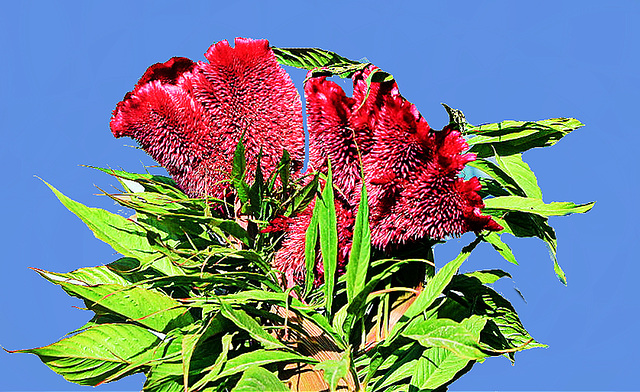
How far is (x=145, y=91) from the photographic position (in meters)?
0.97

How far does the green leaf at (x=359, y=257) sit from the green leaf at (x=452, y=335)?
81 millimetres

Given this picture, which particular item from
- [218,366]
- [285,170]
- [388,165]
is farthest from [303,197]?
[218,366]

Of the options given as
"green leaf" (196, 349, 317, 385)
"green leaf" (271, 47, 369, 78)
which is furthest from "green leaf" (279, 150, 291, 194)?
"green leaf" (196, 349, 317, 385)

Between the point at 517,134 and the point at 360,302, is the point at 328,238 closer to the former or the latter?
the point at 360,302

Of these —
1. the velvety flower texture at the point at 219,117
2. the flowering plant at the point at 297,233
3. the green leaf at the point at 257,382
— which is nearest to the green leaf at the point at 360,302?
the flowering plant at the point at 297,233

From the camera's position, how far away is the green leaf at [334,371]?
757 millimetres

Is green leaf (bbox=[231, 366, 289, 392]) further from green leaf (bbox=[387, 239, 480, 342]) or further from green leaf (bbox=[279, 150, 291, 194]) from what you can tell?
green leaf (bbox=[279, 150, 291, 194])

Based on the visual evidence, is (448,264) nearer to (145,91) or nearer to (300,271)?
(300,271)

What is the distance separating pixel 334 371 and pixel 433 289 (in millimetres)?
166

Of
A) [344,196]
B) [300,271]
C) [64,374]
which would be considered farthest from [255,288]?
[64,374]

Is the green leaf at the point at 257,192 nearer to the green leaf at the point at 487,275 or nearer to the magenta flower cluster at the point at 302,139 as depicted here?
the magenta flower cluster at the point at 302,139

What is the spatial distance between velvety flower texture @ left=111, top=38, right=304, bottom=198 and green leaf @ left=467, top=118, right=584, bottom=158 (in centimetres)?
25

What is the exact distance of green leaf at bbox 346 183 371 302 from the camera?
857 millimetres

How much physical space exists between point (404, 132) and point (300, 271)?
0.81 ft
